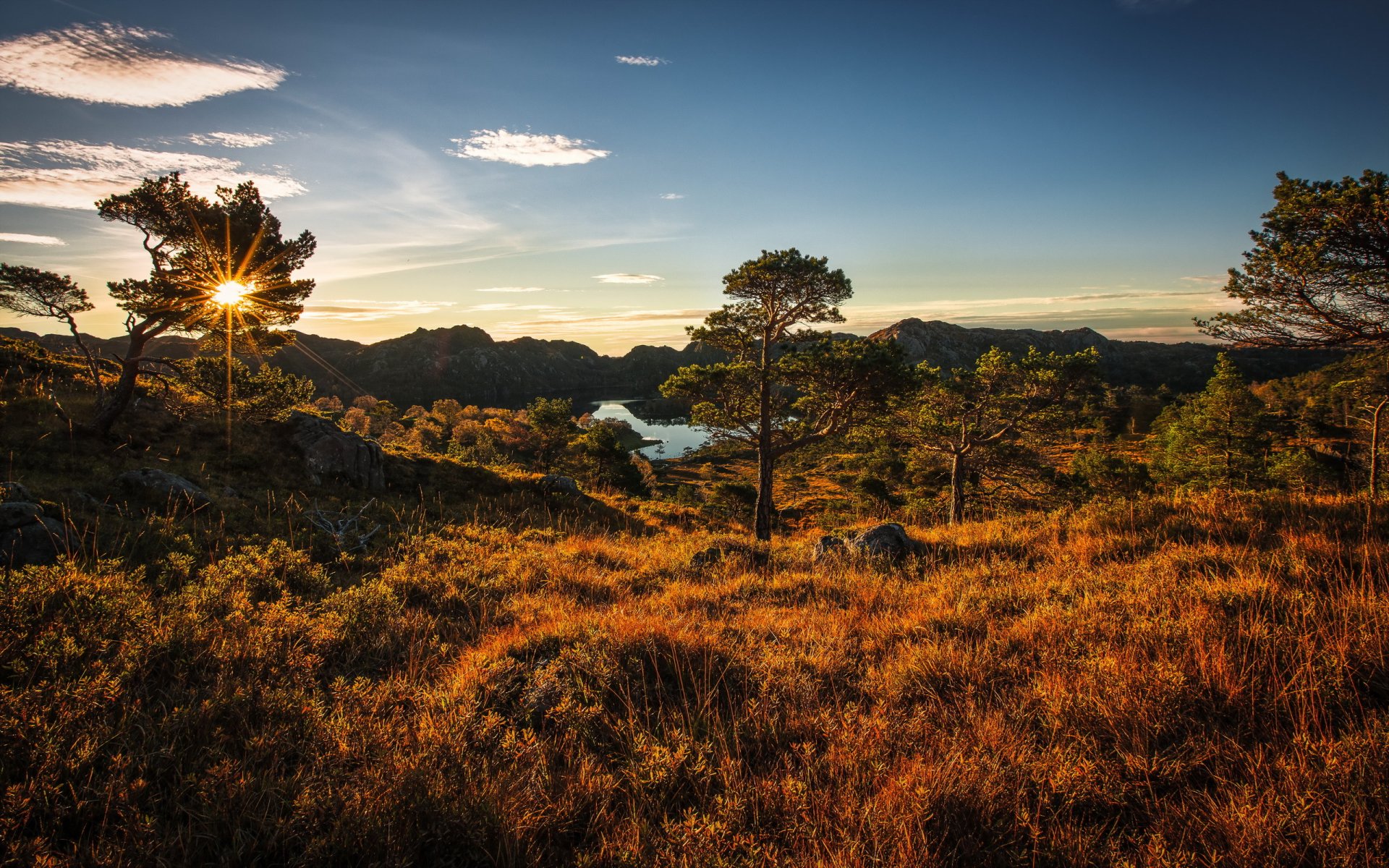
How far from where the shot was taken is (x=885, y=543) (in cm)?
686

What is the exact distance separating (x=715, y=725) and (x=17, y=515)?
7885 millimetres

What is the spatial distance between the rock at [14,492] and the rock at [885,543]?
416 inches

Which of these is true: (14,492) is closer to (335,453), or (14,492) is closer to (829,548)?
(335,453)

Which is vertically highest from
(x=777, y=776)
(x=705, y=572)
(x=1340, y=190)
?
(x=1340, y=190)

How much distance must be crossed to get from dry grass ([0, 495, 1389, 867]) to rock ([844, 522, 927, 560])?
2.00m

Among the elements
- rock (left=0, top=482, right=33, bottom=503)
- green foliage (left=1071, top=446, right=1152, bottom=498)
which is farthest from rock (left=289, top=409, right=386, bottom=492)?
green foliage (left=1071, top=446, right=1152, bottom=498)

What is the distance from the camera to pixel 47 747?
6.86 ft

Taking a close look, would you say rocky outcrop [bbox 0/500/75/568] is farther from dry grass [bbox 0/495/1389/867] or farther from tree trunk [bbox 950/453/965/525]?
tree trunk [bbox 950/453/965/525]

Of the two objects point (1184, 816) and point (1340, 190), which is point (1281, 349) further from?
point (1184, 816)

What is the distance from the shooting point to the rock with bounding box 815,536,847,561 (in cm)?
677

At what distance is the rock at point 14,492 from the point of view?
608 centimetres

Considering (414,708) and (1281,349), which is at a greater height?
(1281,349)

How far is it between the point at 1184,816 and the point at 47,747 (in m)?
4.74

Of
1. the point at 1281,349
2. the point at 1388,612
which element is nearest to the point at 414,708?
the point at 1388,612
